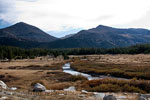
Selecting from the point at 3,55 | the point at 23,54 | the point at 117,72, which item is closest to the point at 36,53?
the point at 23,54

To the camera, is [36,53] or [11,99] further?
[36,53]

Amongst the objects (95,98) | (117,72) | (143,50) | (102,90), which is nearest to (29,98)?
(95,98)

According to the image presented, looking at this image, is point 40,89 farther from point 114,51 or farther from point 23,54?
point 114,51

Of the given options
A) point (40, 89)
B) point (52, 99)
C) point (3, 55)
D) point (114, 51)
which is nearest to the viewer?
point (52, 99)

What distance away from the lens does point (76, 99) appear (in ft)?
49.2

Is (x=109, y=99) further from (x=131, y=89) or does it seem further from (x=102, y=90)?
(x=131, y=89)

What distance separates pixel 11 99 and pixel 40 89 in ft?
14.9

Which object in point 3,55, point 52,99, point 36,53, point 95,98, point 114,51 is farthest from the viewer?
point 114,51

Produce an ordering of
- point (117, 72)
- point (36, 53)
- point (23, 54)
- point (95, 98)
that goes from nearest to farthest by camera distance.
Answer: point (95, 98) < point (117, 72) < point (23, 54) < point (36, 53)

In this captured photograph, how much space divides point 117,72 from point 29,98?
37.4 m

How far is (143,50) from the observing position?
6068 inches

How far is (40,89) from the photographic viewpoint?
18281 mm

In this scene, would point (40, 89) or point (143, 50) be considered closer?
point (40, 89)

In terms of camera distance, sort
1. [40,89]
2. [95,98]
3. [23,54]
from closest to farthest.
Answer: [95,98] → [40,89] → [23,54]
